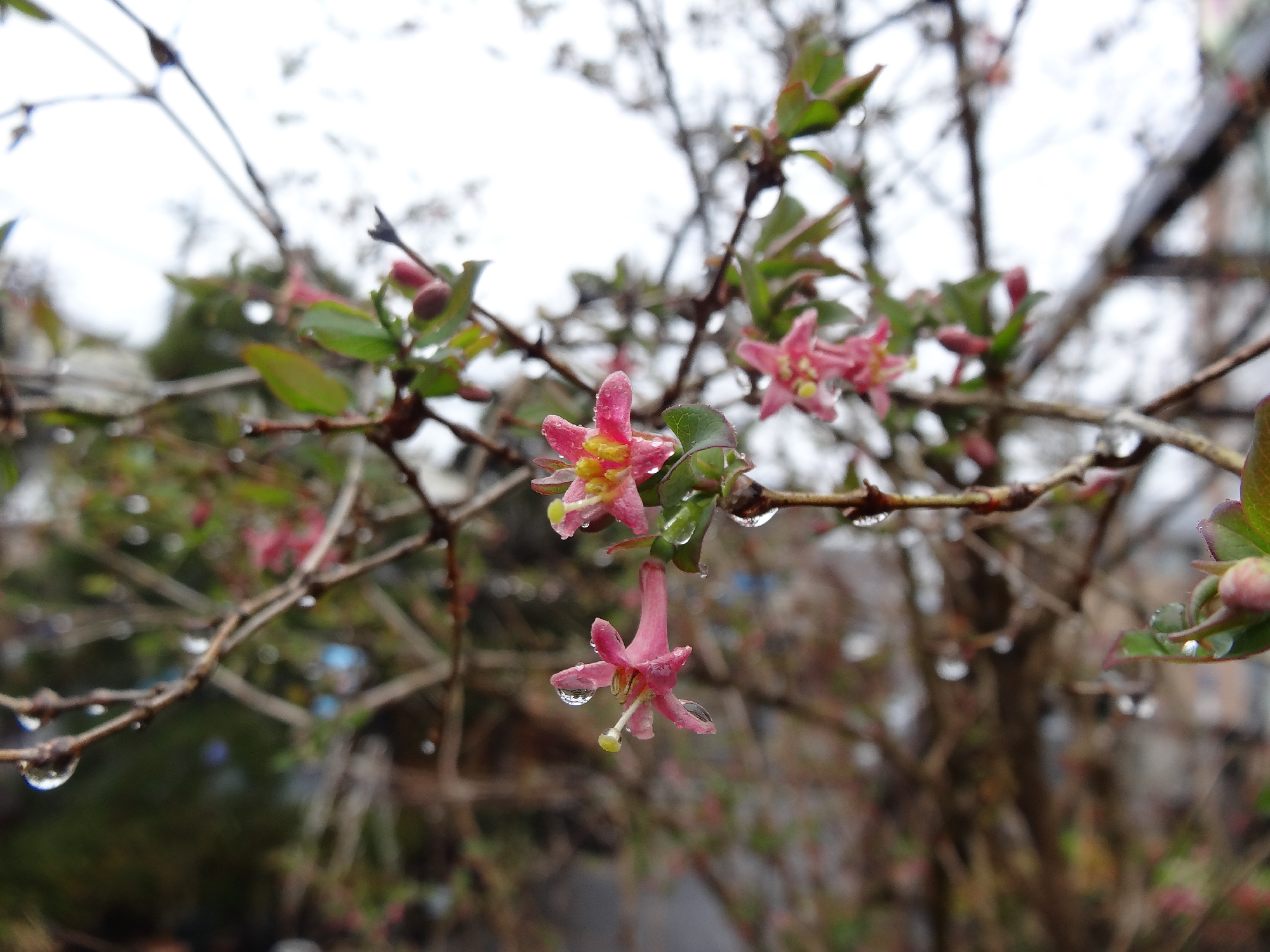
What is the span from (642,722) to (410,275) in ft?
1.83

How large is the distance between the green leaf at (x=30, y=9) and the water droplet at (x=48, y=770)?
0.88 m

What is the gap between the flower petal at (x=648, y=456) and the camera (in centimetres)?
62

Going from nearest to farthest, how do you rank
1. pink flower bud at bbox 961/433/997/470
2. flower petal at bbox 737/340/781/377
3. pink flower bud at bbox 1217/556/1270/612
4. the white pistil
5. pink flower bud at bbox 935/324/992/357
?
pink flower bud at bbox 1217/556/1270/612 → the white pistil → flower petal at bbox 737/340/781/377 → pink flower bud at bbox 935/324/992/357 → pink flower bud at bbox 961/433/997/470

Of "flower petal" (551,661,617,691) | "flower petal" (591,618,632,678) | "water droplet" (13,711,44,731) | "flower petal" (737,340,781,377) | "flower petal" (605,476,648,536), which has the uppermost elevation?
"flower petal" (737,340,781,377)

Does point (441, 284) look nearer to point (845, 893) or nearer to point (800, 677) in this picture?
point (800, 677)

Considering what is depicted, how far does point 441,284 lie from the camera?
79 cm

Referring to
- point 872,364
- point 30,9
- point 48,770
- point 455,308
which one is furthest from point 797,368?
point 30,9

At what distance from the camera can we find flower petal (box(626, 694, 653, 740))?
0.61 m

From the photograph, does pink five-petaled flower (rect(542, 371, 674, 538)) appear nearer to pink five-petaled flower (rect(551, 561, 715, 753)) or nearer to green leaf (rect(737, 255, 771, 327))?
pink five-petaled flower (rect(551, 561, 715, 753))

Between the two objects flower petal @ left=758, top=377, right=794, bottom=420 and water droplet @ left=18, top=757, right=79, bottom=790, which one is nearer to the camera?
water droplet @ left=18, top=757, right=79, bottom=790

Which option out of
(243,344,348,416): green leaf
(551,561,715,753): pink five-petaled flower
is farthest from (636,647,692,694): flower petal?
(243,344,348,416): green leaf

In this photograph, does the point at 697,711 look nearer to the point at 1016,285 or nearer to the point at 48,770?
the point at 48,770

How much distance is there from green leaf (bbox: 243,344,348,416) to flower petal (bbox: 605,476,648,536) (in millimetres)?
467

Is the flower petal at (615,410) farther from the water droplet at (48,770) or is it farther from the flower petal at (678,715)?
the water droplet at (48,770)
